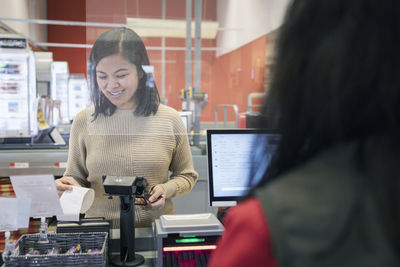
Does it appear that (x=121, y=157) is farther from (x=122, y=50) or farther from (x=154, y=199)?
(x=122, y=50)

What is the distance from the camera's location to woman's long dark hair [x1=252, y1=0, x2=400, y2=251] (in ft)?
1.47

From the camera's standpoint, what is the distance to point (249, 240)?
0.45m

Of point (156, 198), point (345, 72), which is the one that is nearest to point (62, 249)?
point (156, 198)

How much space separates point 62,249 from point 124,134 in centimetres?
71

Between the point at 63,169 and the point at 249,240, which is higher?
the point at 249,240

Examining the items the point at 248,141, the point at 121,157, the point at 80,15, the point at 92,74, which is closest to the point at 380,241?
the point at 248,141

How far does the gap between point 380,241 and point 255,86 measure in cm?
209

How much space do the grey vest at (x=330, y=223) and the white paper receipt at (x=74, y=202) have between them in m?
1.09

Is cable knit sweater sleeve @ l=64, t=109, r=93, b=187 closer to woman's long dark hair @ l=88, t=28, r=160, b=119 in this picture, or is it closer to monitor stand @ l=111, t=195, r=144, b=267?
woman's long dark hair @ l=88, t=28, r=160, b=119

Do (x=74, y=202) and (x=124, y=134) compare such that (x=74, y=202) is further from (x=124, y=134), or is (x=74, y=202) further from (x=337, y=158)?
(x=337, y=158)

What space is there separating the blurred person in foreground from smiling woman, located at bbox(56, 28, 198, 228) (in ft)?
4.35

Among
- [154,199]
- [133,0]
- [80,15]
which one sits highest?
[80,15]

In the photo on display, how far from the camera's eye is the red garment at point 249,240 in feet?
1.46

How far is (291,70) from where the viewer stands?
0.49 metres
